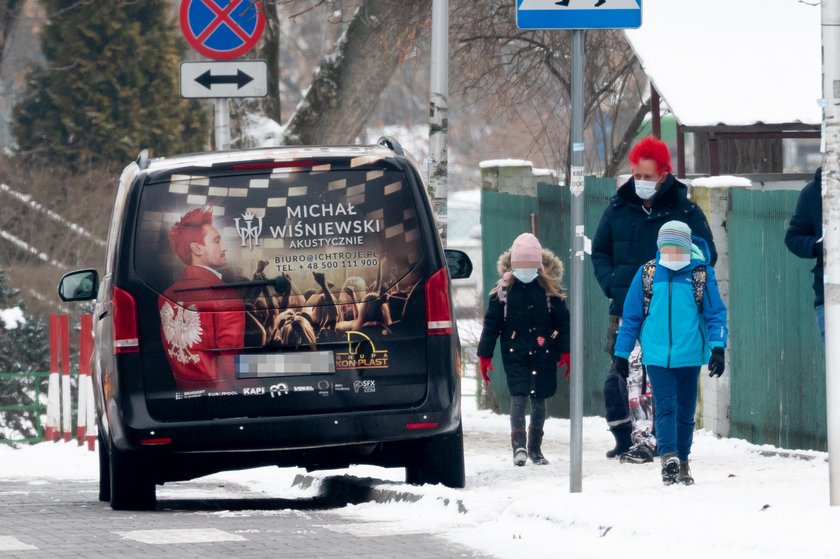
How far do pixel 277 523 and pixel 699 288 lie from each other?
240 cm

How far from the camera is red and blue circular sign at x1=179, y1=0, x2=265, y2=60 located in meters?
14.5

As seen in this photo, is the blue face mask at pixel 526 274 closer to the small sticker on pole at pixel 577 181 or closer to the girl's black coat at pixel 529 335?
the girl's black coat at pixel 529 335

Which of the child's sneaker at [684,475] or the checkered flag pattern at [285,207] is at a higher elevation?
the checkered flag pattern at [285,207]

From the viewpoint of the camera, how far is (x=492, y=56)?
17.5 metres

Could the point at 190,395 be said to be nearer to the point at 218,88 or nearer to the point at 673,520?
the point at 673,520

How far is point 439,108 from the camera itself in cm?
1330

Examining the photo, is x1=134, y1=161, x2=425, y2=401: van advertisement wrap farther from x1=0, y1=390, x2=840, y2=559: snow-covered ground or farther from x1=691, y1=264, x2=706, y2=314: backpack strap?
x1=691, y1=264, x2=706, y2=314: backpack strap

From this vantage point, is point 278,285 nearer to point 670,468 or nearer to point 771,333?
point 670,468

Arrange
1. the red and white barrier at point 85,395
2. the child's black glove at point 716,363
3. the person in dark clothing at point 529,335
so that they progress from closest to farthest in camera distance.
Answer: the child's black glove at point 716,363
the person in dark clothing at point 529,335
the red and white barrier at point 85,395

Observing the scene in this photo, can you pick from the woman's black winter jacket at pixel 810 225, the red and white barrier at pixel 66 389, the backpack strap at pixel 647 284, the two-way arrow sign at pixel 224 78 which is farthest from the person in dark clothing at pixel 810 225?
the red and white barrier at pixel 66 389

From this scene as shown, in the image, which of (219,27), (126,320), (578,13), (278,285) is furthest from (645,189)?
(219,27)

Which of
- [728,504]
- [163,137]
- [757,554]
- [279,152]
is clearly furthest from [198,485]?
[163,137]

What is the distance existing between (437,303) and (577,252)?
762 millimetres

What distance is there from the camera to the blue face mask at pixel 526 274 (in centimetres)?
1159
